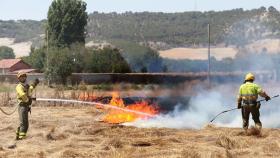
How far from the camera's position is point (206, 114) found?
23875 millimetres

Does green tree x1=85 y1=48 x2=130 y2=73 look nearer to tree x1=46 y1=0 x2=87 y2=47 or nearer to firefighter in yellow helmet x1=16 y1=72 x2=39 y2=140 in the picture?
tree x1=46 y1=0 x2=87 y2=47

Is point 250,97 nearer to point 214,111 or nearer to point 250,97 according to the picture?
point 250,97

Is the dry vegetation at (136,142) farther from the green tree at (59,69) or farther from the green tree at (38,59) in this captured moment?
the green tree at (38,59)

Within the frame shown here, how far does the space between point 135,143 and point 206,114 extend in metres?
9.26

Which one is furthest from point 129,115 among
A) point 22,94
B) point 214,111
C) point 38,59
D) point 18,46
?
point 18,46

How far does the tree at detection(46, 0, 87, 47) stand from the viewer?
304ft

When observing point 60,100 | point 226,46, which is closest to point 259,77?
point 60,100

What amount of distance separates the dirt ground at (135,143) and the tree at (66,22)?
7310cm

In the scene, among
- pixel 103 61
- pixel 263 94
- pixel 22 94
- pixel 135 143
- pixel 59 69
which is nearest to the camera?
pixel 135 143

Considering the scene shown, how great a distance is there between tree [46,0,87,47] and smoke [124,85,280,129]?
66589mm

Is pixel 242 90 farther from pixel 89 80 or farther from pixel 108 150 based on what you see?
pixel 89 80

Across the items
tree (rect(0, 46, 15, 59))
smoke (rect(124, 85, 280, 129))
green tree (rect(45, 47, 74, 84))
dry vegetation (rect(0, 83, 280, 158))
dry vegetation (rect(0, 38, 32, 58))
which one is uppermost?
dry vegetation (rect(0, 38, 32, 58))

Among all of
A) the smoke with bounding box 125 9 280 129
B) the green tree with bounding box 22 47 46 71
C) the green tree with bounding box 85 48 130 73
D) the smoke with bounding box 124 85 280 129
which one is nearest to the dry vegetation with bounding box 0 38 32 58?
the green tree with bounding box 22 47 46 71

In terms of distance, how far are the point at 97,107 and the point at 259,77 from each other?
8968 mm
